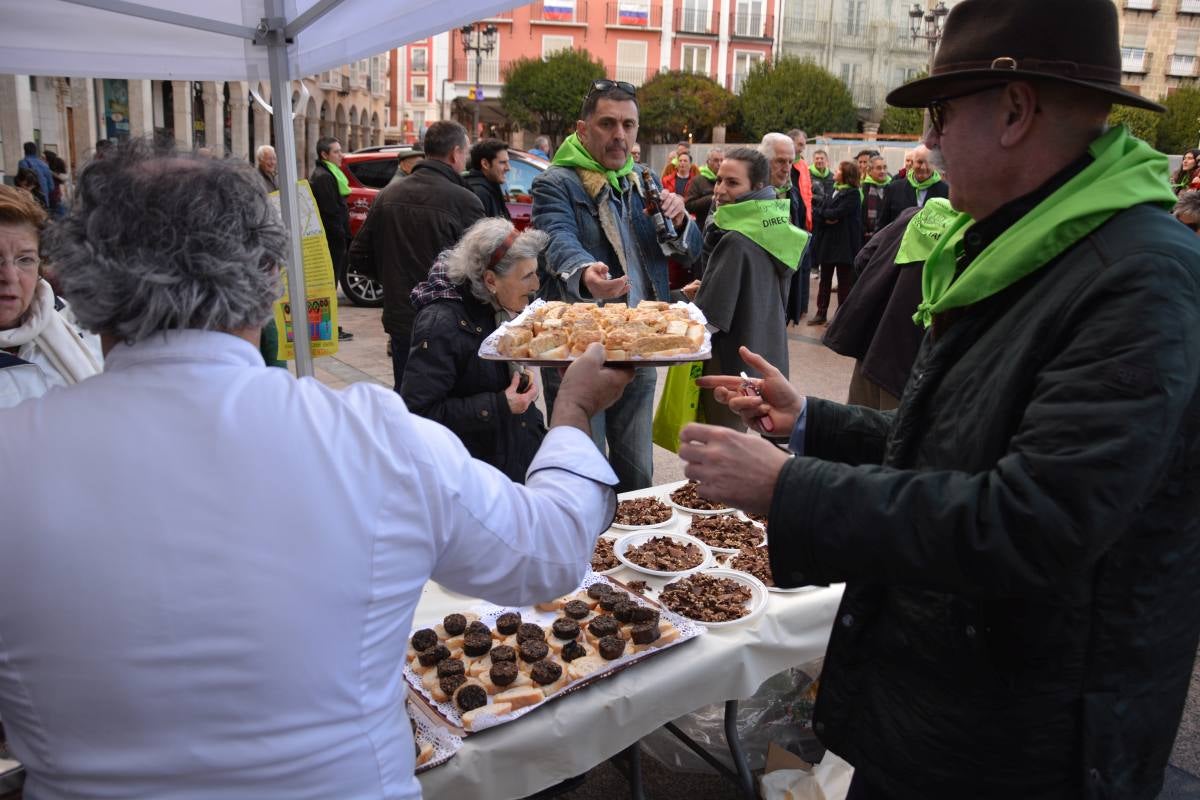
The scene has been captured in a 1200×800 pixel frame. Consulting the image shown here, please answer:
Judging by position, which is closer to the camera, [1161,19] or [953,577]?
[953,577]

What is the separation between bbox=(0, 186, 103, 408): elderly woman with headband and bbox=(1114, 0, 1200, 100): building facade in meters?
54.5

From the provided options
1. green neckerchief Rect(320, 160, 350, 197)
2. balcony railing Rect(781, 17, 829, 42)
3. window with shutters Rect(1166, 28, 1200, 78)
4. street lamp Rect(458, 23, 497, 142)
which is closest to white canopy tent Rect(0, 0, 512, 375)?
green neckerchief Rect(320, 160, 350, 197)

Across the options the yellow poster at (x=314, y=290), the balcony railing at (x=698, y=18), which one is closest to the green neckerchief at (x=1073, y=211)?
the yellow poster at (x=314, y=290)

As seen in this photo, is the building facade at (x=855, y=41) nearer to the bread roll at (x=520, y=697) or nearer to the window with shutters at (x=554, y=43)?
the window with shutters at (x=554, y=43)

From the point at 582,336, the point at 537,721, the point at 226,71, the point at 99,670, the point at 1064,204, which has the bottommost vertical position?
the point at 537,721

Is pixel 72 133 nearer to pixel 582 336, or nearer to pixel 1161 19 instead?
pixel 582 336

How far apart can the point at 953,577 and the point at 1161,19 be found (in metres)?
57.3

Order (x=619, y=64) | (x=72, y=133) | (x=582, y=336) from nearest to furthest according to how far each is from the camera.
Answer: (x=582, y=336), (x=72, y=133), (x=619, y=64)

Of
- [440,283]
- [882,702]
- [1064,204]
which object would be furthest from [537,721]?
[440,283]

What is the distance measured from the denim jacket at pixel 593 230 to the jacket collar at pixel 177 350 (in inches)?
99.4

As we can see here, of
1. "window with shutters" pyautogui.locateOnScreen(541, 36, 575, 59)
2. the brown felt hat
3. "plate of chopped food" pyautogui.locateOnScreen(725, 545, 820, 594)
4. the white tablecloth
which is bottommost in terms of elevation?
the white tablecloth

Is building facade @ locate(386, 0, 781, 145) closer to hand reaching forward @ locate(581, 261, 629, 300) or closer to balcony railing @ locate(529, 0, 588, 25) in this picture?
balcony railing @ locate(529, 0, 588, 25)

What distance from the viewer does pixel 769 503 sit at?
130 centimetres

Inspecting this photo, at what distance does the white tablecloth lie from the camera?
1.83 m
